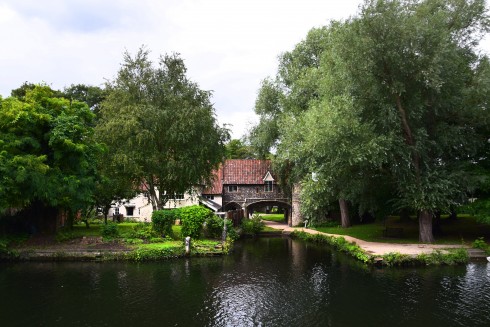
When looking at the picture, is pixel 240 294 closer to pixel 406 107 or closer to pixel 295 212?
pixel 406 107

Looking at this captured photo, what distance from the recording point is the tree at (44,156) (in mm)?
22297

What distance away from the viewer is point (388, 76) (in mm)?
23547

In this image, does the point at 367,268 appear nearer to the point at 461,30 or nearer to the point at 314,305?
the point at 314,305

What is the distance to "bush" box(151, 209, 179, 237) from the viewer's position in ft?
91.4

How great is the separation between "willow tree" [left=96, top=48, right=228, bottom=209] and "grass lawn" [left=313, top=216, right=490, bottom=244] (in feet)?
47.4

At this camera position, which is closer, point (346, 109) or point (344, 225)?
point (346, 109)

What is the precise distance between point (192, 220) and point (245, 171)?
22938mm

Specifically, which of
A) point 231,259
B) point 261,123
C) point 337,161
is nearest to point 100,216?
point 261,123

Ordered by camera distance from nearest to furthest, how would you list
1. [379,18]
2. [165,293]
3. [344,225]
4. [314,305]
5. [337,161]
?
[314,305] < [165,293] < [379,18] < [337,161] < [344,225]

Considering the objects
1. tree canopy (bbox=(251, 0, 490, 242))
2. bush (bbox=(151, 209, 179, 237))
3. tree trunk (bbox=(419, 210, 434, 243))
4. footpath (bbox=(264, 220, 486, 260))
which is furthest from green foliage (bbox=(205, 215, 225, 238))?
tree trunk (bbox=(419, 210, 434, 243))

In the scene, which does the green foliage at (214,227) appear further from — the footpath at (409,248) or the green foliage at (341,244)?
the footpath at (409,248)

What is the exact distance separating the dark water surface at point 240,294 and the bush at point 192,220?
445cm

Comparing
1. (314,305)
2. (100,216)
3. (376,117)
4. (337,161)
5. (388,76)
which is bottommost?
(314,305)

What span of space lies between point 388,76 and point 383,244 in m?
11.3
